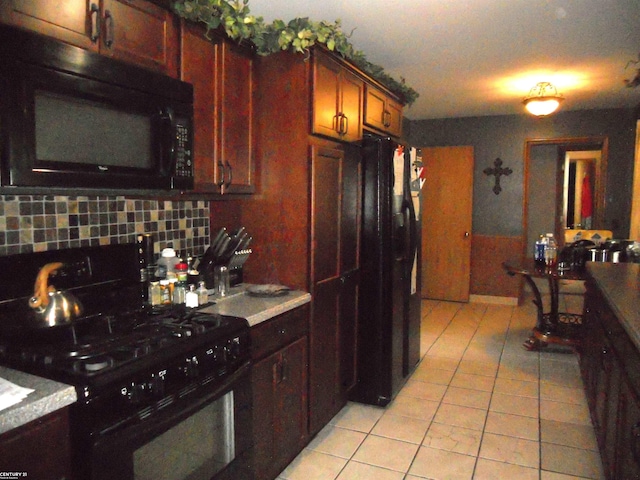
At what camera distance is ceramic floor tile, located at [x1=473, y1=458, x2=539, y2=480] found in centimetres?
226

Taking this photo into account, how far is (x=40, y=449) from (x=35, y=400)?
12 cm

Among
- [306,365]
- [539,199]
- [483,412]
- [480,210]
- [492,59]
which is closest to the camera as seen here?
[306,365]

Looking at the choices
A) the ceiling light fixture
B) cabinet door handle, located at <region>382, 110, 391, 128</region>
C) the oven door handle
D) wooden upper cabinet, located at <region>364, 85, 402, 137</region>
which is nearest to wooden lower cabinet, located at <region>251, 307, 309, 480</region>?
the oven door handle

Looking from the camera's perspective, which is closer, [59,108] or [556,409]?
[59,108]

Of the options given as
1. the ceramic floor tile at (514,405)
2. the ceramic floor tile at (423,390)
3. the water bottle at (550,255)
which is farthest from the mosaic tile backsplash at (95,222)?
the water bottle at (550,255)

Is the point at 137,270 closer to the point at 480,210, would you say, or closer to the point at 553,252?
the point at 553,252

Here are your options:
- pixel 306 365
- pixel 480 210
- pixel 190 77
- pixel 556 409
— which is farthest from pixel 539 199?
pixel 190 77

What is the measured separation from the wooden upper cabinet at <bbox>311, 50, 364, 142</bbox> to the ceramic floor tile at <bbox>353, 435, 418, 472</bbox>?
1660mm

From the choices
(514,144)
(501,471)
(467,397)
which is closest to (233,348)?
(501,471)

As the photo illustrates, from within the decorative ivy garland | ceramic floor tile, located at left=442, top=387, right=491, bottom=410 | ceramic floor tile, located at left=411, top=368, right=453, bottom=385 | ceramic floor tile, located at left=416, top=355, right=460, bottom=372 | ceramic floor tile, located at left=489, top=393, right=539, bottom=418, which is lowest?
ceramic floor tile, located at left=489, top=393, right=539, bottom=418

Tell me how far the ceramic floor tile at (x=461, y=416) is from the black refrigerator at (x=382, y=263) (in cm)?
32

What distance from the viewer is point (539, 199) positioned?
6730 mm

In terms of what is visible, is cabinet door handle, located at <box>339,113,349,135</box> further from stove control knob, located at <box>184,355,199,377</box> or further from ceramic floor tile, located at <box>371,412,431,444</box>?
ceramic floor tile, located at <box>371,412,431,444</box>

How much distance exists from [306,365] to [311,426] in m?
0.35
